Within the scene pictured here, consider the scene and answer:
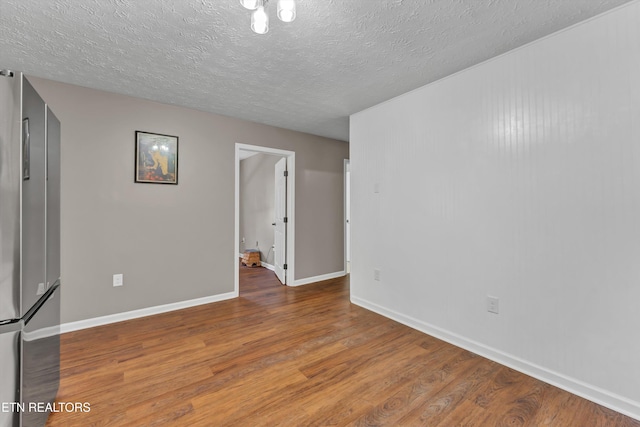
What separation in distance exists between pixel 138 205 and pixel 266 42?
7.49ft

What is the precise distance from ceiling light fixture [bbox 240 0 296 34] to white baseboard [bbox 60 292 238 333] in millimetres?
3090

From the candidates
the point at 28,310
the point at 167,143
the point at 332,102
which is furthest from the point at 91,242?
the point at 332,102

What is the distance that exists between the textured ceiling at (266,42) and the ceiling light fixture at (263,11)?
0.85 ft

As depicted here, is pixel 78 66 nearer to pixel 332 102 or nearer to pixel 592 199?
pixel 332 102

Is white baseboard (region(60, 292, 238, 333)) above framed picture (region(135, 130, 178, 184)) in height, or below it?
below

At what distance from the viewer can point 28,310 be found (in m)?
1.33

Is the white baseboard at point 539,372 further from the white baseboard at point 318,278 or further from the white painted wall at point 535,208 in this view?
the white baseboard at point 318,278

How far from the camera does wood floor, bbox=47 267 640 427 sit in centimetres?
166

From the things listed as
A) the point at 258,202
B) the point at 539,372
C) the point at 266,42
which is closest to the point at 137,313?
the point at 266,42

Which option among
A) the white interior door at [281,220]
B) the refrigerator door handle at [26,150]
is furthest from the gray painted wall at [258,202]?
the refrigerator door handle at [26,150]

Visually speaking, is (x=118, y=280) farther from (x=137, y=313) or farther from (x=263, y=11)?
(x=263, y=11)

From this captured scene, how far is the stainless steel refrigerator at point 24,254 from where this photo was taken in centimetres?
118

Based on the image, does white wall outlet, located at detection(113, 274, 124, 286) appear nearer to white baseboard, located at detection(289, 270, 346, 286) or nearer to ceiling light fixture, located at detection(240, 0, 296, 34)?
white baseboard, located at detection(289, 270, 346, 286)

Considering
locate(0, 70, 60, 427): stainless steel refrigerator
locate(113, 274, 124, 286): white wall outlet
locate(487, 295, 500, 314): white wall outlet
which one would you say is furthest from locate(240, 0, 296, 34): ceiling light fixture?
locate(113, 274, 124, 286): white wall outlet
